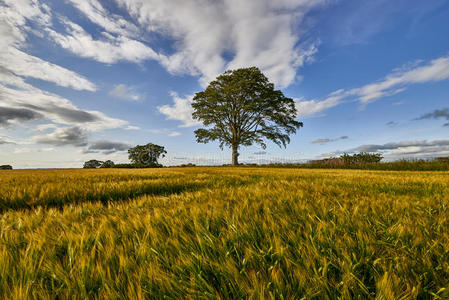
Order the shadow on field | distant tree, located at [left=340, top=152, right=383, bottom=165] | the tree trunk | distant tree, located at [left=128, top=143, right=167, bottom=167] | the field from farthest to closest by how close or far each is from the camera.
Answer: distant tree, located at [left=128, top=143, right=167, bottom=167] < the tree trunk < distant tree, located at [left=340, top=152, right=383, bottom=165] < the shadow on field < the field

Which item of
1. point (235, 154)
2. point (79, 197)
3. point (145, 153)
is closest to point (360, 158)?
point (235, 154)

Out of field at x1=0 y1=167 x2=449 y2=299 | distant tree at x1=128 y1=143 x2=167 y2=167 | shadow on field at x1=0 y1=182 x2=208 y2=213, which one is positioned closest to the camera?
field at x1=0 y1=167 x2=449 y2=299

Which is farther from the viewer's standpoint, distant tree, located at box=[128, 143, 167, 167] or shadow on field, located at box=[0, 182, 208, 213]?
distant tree, located at box=[128, 143, 167, 167]

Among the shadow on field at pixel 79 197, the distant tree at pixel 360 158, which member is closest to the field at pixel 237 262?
the shadow on field at pixel 79 197

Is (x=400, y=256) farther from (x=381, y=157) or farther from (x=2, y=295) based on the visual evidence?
(x=381, y=157)

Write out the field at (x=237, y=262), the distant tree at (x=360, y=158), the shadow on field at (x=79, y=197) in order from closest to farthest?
the field at (x=237, y=262), the shadow on field at (x=79, y=197), the distant tree at (x=360, y=158)

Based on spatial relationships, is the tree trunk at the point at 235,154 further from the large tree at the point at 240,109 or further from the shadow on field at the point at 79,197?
the shadow on field at the point at 79,197

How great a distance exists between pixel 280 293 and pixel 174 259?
475 mm

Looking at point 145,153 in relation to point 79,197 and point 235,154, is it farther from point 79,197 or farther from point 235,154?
point 79,197

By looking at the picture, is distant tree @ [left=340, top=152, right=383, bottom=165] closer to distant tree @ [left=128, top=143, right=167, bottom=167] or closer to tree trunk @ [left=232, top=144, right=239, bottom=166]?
tree trunk @ [left=232, top=144, right=239, bottom=166]

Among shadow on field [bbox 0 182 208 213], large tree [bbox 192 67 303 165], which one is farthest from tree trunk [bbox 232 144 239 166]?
shadow on field [bbox 0 182 208 213]

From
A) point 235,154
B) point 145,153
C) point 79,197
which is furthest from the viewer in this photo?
point 145,153

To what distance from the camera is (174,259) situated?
85cm

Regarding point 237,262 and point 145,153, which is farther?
point 145,153
